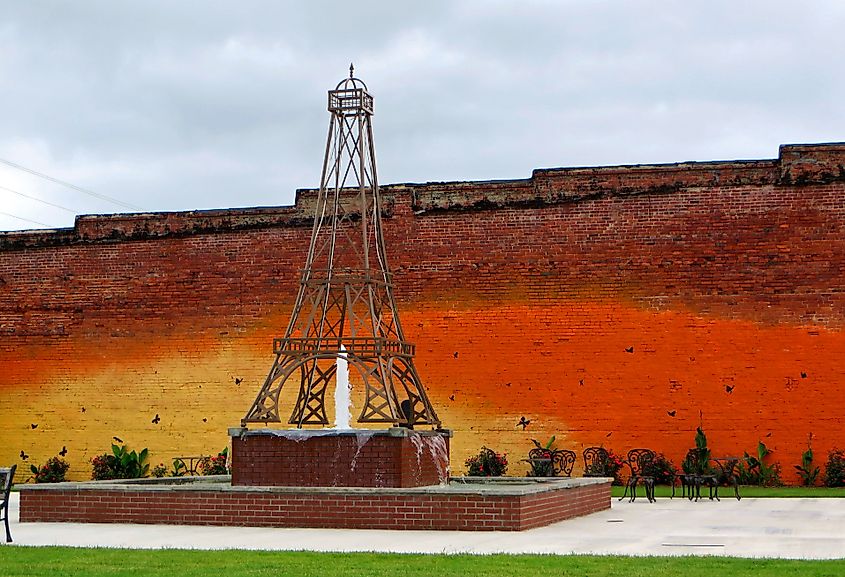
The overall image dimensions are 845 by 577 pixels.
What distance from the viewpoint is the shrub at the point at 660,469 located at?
19578 mm

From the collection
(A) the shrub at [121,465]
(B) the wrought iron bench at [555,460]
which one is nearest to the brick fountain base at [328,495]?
(B) the wrought iron bench at [555,460]

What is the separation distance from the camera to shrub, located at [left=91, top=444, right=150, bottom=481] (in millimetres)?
21906

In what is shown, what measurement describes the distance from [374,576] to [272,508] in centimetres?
480

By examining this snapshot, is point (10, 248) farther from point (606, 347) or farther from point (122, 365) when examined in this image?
point (606, 347)

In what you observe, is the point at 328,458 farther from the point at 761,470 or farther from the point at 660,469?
the point at 761,470

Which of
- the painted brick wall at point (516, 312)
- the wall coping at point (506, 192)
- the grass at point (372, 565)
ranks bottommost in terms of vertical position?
the grass at point (372, 565)

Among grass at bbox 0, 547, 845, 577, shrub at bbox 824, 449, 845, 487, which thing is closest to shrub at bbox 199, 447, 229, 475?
shrub at bbox 824, 449, 845, 487

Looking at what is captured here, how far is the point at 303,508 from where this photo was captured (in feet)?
41.9

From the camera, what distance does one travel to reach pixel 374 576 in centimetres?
823

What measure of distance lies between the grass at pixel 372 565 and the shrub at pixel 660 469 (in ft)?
33.9

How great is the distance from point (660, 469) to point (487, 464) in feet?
9.58

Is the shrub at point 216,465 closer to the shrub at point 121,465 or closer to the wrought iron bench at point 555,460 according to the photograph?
the shrub at point 121,465

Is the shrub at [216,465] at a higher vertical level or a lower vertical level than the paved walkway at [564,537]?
higher

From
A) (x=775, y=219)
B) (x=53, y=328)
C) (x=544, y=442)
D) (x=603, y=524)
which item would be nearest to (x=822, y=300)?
(x=775, y=219)
